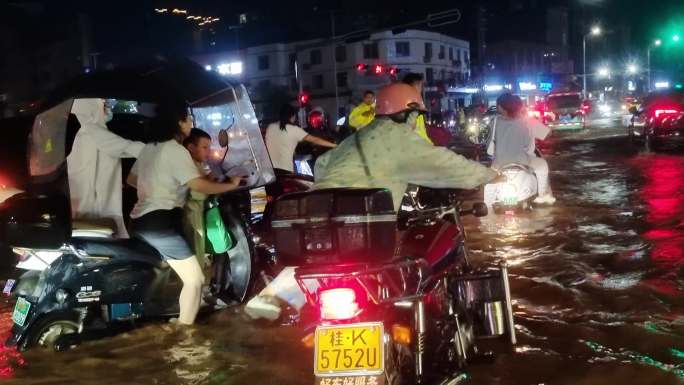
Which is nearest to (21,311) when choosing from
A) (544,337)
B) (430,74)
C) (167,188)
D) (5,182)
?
(167,188)

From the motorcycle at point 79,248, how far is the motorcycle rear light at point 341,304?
261 cm

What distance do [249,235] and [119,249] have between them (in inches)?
42.4

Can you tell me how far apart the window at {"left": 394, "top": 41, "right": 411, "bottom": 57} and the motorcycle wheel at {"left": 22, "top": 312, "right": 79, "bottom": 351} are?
6606cm

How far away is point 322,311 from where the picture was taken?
11.7ft

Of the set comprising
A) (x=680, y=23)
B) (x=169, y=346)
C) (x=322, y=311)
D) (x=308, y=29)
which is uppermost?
(x=308, y=29)

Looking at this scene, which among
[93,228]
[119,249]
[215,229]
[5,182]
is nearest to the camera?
[119,249]

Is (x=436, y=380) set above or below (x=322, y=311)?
below

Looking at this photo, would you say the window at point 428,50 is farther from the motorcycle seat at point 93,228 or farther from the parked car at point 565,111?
the motorcycle seat at point 93,228

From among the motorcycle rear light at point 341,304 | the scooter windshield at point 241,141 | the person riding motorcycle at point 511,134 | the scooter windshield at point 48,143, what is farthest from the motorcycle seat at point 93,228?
the person riding motorcycle at point 511,134

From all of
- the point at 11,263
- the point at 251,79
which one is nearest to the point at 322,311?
the point at 11,263

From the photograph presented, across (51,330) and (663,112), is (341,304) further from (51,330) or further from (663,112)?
(663,112)

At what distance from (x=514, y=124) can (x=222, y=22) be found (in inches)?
2720

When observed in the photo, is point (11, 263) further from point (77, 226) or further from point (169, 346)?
point (169, 346)

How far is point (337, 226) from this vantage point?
358cm
